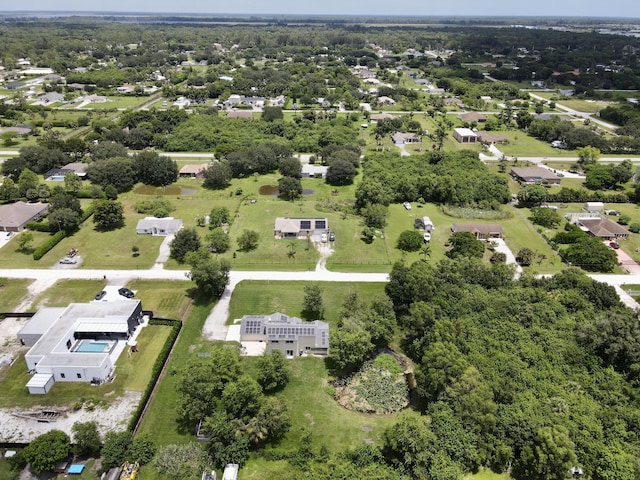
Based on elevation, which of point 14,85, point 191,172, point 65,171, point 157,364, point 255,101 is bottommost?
point 14,85

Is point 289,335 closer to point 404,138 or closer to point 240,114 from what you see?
point 404,138

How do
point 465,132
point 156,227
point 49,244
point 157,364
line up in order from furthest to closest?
point 465,132 → point 156,227 → point 49,244 → point 157,364

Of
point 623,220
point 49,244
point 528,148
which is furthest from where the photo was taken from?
point 528,148

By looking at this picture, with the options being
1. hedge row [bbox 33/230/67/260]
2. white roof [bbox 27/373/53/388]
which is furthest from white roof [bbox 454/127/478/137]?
white roof [bbox 27/373/53/388]

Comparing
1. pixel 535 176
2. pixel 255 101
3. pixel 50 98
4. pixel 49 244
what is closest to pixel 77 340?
pixel 49 244

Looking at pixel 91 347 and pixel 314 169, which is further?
pixel 314 169

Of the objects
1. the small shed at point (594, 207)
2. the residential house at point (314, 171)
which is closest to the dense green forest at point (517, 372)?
the small shed at point (594, 207)

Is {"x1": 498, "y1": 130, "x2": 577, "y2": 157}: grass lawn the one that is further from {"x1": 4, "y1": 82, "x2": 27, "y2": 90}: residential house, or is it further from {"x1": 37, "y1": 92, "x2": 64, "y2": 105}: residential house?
{"x1": 4, "y1": 82, "x2": 27, "y2": 90}: residential house

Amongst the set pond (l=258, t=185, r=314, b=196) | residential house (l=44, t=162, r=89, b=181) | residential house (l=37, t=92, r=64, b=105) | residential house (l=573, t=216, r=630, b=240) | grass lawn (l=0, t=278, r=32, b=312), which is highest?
residential house (l=573, t=216, r=630, b=240)
